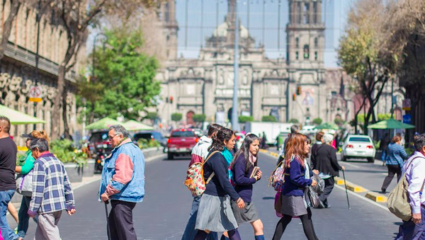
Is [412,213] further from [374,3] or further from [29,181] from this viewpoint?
[374,3]

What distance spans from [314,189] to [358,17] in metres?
38.4

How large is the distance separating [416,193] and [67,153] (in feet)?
55.6

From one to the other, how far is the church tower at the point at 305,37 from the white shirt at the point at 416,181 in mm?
113559

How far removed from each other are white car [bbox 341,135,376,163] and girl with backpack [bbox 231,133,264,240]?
30707 mm

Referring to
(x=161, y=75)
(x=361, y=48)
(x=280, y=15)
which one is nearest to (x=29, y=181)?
(x=361, y=48)

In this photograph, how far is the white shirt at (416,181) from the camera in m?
7.90

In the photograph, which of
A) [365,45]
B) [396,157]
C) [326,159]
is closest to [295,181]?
[326,159]

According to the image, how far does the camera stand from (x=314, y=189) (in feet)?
33.6

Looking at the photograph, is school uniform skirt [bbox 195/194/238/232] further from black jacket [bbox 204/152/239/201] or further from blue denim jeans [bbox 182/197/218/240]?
blue denim jeans [bbox 182/197/218/240]

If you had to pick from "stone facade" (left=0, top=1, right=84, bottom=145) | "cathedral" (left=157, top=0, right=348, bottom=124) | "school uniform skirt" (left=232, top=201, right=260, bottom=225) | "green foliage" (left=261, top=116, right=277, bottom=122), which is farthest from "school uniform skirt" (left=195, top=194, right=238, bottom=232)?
"cathedral" (left=157, top=0, right=348, bottom=124)

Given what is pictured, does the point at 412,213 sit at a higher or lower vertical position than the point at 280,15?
lower

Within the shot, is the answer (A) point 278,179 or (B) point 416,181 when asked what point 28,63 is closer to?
(A) point 278,179

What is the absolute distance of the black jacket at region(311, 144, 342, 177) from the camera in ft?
Result: 50.9

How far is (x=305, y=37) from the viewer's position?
136875 mm
